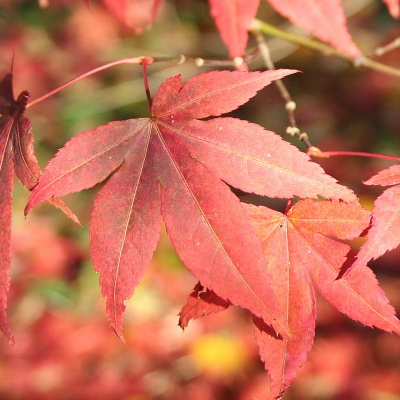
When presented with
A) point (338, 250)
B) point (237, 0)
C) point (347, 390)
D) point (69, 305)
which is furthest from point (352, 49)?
point (69, 305)

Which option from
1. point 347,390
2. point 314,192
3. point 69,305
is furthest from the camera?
point 69,305

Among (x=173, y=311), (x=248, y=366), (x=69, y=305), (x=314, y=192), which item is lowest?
(x=248, y=366)

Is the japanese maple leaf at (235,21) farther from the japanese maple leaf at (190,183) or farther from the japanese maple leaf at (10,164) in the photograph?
the japanese maple leaf at (10,164)

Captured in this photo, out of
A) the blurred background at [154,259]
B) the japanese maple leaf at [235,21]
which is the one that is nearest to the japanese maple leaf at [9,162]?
the japanese maple leaf at [235,21]

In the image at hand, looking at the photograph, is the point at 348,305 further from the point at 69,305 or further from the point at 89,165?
the point at 69,305

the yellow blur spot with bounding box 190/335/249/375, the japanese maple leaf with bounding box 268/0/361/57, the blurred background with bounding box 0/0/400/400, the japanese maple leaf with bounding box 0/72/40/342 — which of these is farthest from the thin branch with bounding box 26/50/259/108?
the yellow blur spot with bounding box 190/335/249/375

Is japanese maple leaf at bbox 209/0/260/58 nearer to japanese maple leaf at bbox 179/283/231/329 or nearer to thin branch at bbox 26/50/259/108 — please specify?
thin branch at bbox 26/50/259/108

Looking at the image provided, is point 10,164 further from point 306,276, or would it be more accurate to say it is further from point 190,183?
point 306,276
